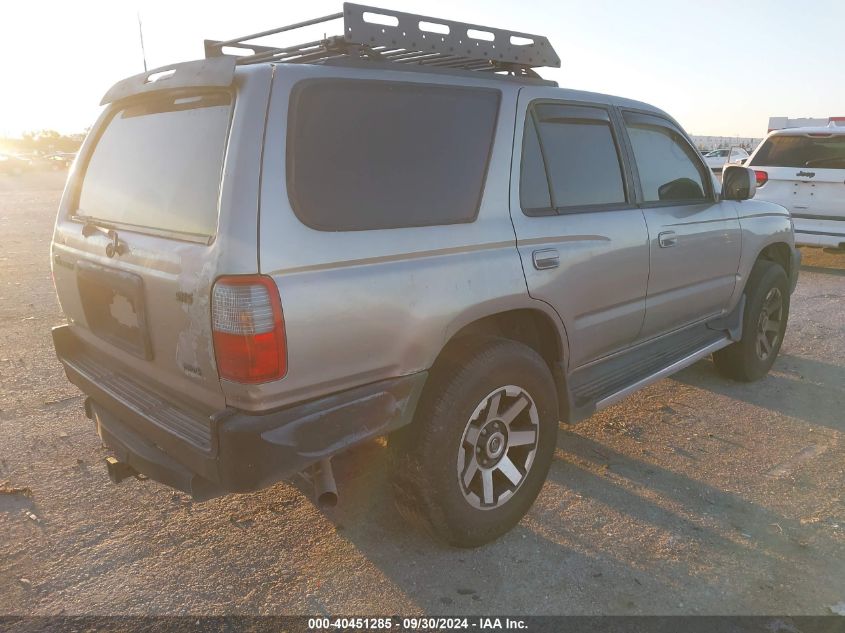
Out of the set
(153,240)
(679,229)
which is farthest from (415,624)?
(679,229)

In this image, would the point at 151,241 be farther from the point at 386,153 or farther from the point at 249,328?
the point at 386,153

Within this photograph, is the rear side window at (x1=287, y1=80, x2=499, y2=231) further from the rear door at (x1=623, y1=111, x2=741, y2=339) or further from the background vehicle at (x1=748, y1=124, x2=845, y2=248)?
the background vehicle at (x1=748, y1=124, x2=845, y2=248)

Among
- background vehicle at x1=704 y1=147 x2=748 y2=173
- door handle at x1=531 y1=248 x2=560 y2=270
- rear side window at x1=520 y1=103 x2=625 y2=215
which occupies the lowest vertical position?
background vehicle at x1=704 y1=147 x2=748 y2=173

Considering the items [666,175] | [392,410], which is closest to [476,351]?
[392,410]

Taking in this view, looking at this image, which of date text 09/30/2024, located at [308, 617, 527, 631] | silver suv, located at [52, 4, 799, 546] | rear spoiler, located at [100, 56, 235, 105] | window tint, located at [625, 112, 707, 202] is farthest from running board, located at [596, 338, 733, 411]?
→ rear spoiler, located at [100, 56, 235, 105]

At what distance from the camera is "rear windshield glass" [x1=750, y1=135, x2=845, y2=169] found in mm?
8047

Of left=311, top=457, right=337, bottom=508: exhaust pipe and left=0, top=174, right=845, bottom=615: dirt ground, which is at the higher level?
left=311, top=457, right=337, bottom=508: exhaust pipe

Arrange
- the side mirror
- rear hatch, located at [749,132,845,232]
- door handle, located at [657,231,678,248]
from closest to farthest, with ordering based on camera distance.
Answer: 1. door handle, located at [657,231,678,248]
2. the side mirror
3. rear hatch, located at [749,132,845,232]

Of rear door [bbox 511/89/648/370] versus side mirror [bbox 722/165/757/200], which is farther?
side mirror [bbox 722/165/757/200]

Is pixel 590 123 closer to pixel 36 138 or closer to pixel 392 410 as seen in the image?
pixel 392 410

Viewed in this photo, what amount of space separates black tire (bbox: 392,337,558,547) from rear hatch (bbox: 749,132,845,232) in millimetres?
7230

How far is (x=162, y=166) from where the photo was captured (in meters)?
2.38

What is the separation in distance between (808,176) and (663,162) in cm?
573

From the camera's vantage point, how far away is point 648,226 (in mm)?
3367
